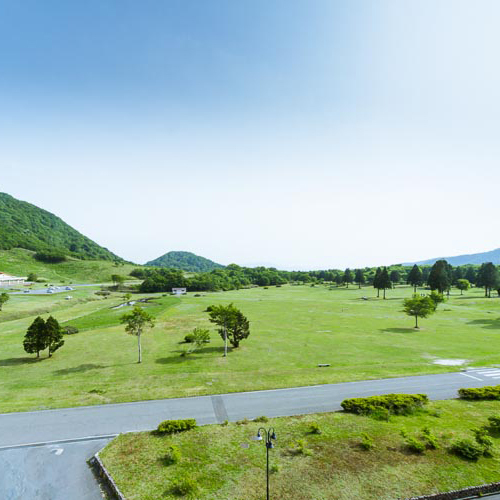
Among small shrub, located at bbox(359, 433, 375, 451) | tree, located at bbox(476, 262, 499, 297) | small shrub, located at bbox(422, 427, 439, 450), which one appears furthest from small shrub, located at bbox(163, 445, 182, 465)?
tree, located at bbox(476, 262, 499, 297)

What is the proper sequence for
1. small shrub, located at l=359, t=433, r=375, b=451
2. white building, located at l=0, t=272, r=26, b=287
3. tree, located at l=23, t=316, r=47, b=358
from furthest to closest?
white building, located at l=0, t=272, r=26, b=287 → tree, located at l=23, t=316, r=47, b=358 → small shrub, located at l=359, t=433, r=375, b=451

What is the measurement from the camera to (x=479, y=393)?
29.9 metres

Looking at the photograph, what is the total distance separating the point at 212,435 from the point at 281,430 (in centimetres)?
555

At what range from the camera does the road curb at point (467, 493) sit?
17.3m

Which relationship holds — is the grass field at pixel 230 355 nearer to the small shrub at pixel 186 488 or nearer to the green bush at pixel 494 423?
the green bush at pixel 494 423

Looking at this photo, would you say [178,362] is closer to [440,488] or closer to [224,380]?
[224,380]

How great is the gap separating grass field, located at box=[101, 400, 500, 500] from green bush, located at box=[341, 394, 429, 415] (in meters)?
1.61

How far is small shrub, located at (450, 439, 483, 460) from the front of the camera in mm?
20594

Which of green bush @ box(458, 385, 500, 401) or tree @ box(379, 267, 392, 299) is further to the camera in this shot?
tree @ box(379, 267, 392, 299)

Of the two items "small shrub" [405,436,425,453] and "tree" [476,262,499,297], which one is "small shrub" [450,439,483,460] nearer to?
"small shrub" [405,436,425,453]

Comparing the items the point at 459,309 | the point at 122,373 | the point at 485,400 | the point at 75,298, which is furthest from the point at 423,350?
the point at 75,298

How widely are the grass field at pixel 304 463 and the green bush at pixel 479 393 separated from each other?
4517 millimetres

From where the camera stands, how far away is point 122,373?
124 feet

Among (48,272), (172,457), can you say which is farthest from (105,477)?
(48,272)
